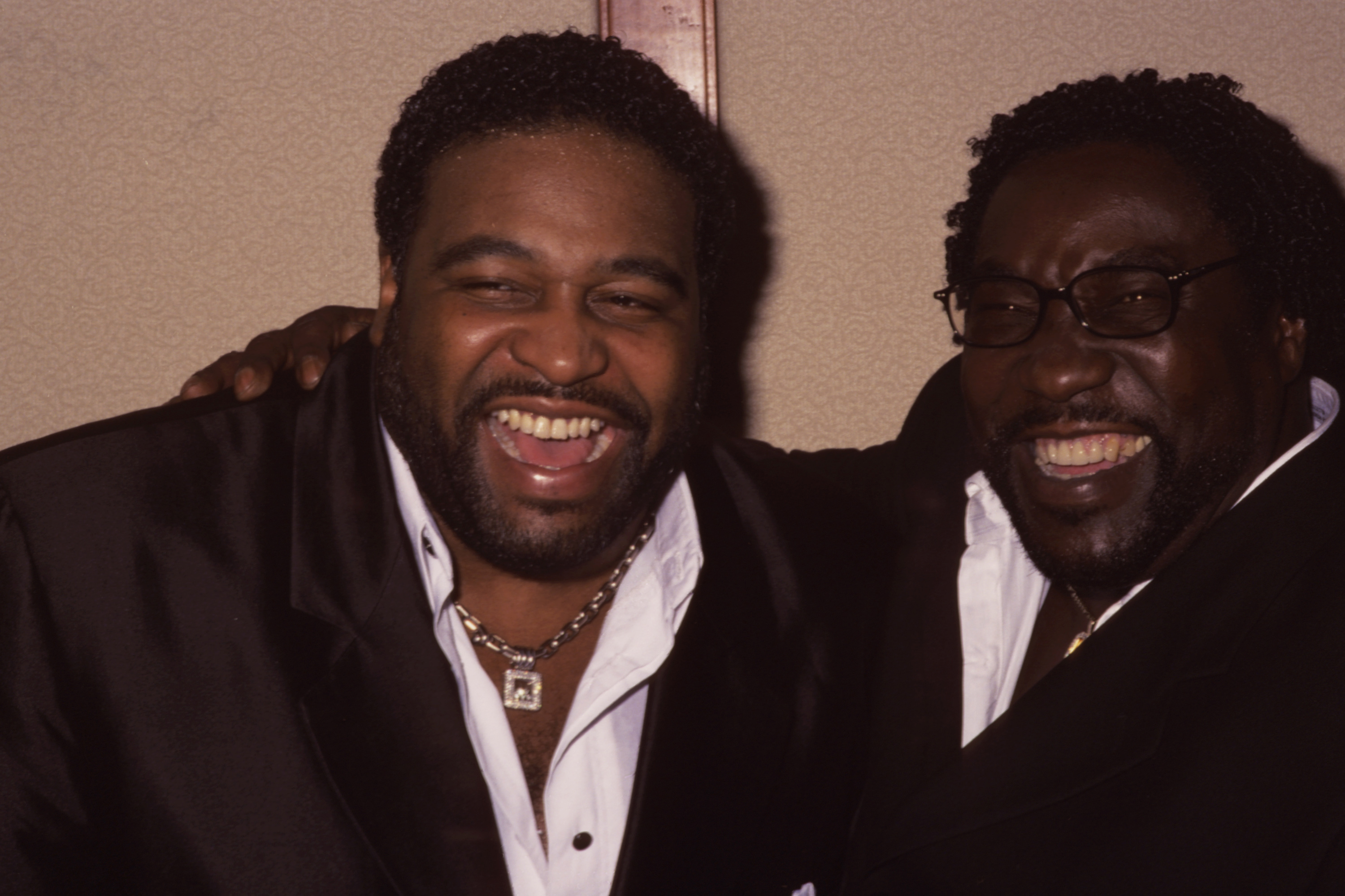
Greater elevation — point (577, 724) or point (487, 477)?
point (487, 477)

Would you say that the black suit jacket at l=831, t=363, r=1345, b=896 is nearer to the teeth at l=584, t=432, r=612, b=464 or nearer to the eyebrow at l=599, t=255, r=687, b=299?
the teeth at l=584, t=432, r=612, b=464

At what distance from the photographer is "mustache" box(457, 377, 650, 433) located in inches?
67.1

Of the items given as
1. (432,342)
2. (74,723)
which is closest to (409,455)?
(432,342)

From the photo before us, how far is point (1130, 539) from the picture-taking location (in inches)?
70.6

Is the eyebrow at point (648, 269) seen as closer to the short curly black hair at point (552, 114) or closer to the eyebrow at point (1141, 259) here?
the short curly black hair at point (552, 114)

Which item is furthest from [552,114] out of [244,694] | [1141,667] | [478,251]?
[1141,667]

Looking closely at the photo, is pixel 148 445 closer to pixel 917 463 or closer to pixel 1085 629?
pixel 917 463

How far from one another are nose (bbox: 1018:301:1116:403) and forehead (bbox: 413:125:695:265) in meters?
0.59

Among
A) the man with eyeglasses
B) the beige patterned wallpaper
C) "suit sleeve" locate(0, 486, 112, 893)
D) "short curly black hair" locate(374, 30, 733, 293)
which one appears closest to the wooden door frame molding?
the beige patterned wallpaper

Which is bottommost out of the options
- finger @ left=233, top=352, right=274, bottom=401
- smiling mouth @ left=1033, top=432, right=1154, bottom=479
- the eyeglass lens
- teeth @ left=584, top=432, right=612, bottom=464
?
smiling mouth @ left=1033, top=432, right=1154, bottom=479

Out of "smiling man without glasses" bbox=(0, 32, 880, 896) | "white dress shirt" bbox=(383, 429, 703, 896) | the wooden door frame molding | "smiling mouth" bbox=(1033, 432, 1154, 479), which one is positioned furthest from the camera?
the wooden door frame molding

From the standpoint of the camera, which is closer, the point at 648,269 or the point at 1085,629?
the point at 648,269

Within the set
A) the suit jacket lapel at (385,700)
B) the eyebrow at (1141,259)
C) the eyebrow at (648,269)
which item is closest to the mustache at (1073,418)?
the eyebrow at (1141,259)

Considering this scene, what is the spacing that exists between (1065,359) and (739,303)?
3.40 feet
